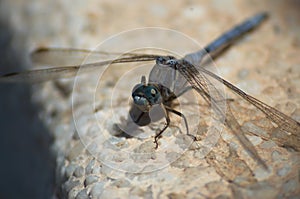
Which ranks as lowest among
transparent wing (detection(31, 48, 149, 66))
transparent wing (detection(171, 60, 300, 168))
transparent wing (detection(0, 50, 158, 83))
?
transparent wing (detection(171, 60, 300, 168))

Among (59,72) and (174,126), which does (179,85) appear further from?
(59,72)

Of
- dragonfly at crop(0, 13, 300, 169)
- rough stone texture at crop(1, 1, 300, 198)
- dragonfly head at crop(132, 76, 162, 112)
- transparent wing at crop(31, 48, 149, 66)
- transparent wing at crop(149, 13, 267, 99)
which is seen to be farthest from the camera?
transparent wing at crop(31, 48, 149, 66)

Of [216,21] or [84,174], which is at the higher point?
[216,21]

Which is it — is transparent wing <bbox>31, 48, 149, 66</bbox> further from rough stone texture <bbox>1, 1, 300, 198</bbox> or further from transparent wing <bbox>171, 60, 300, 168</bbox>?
transparent wing <bbox>171, 60, 300, 168</bbox>

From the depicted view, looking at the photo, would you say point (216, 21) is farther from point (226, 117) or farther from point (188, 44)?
point (226, 117)

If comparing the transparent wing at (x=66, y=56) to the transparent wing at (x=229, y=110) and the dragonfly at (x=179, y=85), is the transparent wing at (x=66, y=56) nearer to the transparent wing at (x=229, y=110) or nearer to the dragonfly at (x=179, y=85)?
the dragonfly at (x=179, y=85)

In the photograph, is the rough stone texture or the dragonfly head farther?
the dragonfly head

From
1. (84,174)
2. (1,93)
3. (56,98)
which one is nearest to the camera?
(84,174)

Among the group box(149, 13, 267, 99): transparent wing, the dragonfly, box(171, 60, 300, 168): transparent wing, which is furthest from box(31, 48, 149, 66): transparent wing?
box(171, 60, 300, 168): transparent wing

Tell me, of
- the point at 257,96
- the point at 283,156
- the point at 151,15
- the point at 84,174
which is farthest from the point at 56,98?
the point at 283,156
